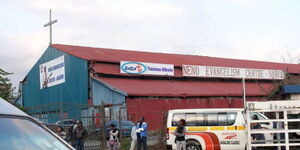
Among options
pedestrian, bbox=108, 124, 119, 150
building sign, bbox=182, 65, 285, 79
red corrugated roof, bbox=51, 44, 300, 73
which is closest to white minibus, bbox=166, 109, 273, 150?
pedestrian, bbox=108, 124, 119, 150

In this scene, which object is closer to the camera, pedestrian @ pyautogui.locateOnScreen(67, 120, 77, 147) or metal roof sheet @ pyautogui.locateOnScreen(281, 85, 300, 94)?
metal roof sheet @ pyautogui.locateOnScreen(281, 85, 300, 94)

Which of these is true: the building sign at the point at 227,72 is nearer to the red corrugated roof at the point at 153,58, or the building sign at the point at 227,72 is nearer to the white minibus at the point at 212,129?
the red corrugated roof at the point at 153,58

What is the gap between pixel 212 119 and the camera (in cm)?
1970

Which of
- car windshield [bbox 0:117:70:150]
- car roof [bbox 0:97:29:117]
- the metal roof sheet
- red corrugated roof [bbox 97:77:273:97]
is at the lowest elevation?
car windshield [bbox 0:117:70:150]

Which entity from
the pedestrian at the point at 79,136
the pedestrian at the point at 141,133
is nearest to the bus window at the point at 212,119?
the pedestrian at the point at 141,133

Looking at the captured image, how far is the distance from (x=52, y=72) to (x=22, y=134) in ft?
127

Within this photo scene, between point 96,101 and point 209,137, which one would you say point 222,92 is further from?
point 209,137

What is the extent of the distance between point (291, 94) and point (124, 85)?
17146mm

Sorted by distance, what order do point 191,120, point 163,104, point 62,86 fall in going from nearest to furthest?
point 191,120 → point 163,104 → point 62,86

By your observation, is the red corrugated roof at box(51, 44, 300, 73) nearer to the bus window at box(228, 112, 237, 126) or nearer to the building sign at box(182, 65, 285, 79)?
the building sign at box(182, 65, 285, 79)

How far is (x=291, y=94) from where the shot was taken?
804 inches

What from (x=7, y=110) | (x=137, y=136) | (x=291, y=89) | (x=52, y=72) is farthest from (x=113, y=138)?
(x=52, y=72)

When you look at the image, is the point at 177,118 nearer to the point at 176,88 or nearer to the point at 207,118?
the point at 207,118

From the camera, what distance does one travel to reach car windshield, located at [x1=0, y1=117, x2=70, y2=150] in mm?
3203
